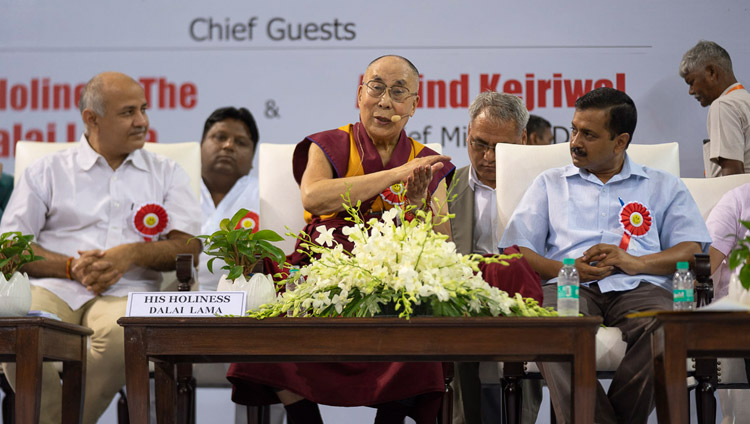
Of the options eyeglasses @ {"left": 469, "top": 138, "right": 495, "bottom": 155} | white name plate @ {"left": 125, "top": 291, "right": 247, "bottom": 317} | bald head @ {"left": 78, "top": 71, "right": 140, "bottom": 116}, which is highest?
bald head @ {"left": 78, "top": 71, "right": 140, "bottom": 116}

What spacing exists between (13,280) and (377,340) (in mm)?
880

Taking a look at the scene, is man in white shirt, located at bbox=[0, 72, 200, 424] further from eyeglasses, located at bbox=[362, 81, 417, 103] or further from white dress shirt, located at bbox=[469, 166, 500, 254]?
white dress shirt, located at bbox=[469, 166, 500, 254]

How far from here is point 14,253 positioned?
209cm

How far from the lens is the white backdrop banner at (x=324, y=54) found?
13.3 ft

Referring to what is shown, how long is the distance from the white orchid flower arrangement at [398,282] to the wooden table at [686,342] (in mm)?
235

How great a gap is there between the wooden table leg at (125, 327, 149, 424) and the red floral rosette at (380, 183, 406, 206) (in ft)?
3.10

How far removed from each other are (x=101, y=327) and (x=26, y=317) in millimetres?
840

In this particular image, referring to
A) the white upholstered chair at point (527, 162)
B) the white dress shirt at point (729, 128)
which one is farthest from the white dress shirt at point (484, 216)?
the white dress shirt at point (729, 128)

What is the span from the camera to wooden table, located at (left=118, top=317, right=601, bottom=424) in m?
1.74

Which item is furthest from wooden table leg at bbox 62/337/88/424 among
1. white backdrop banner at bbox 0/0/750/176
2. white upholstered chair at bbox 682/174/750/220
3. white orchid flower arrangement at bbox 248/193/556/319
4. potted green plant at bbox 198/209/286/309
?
white upholstered chair at bbox 682/174/750/220

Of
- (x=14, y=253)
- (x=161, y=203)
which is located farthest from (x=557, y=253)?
(x=14, y=253)

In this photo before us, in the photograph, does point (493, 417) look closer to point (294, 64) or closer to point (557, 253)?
point (557, 253)

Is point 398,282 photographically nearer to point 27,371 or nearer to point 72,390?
point 27,371

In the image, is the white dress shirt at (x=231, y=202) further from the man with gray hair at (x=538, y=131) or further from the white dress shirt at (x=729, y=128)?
the white dress shirt at (x=729, y=128)
